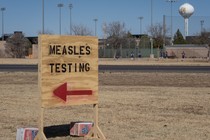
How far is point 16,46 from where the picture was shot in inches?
3701

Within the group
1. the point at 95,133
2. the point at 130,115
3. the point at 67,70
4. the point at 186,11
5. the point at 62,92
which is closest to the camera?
the point at 62,92

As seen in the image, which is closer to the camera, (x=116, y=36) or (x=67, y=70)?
(x=67, y=70)

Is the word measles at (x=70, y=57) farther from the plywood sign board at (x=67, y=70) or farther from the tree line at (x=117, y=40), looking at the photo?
the tree line at (x=117, y=40)

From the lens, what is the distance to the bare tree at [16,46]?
3638 inches

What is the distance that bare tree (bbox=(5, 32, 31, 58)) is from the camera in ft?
303

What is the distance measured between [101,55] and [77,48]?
80989 mm

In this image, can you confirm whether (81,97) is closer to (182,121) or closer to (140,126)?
(140,126)

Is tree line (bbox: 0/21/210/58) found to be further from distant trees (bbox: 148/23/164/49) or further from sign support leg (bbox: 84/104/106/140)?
sign support leg (bbox: 84/104/106/140)

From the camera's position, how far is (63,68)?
8695 mm

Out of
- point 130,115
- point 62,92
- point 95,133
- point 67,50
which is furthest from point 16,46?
point 62,92

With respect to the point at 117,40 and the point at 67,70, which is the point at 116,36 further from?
the point at 67,70

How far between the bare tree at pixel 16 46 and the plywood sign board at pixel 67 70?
278 feet

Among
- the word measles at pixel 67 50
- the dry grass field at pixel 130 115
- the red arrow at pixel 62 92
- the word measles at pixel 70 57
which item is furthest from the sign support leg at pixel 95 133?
the word measles at pixel 67 50

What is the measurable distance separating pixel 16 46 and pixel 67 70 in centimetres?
8709
